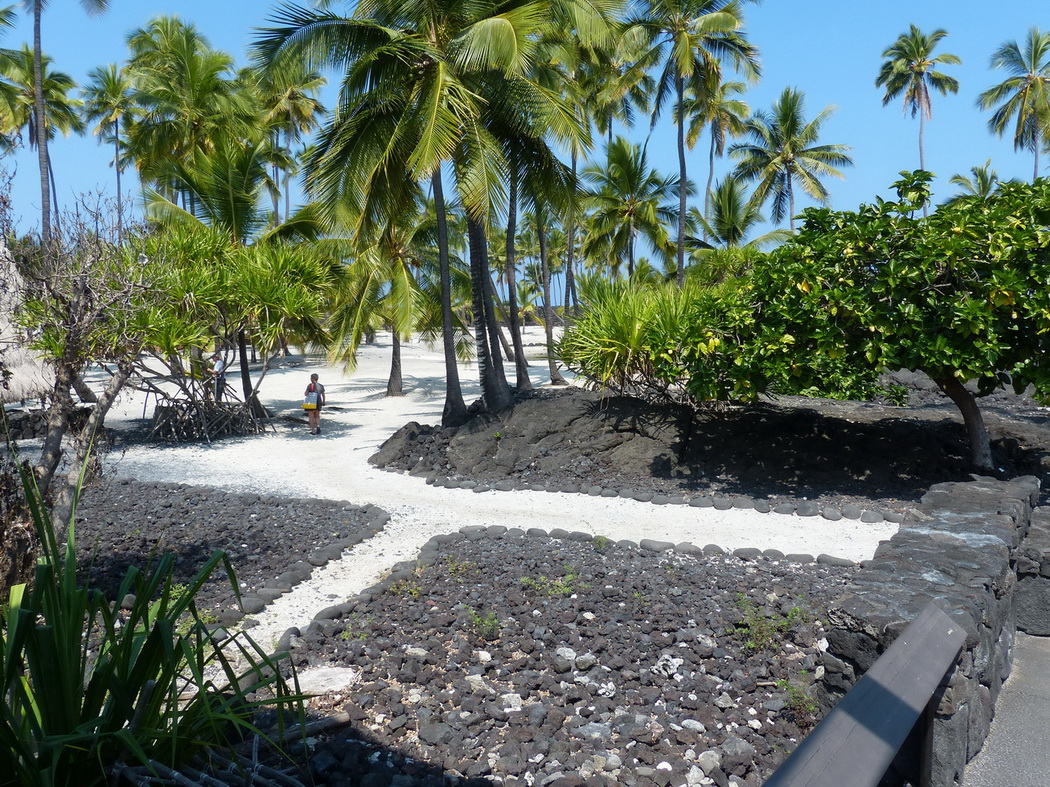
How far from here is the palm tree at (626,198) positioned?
25359mm

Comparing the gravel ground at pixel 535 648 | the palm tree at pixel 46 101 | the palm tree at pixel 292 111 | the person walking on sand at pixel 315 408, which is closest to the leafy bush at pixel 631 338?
the gravel ground at pixel 535 648

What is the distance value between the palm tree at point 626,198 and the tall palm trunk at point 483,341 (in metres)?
12.0

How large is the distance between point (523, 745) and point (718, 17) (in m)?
22.4

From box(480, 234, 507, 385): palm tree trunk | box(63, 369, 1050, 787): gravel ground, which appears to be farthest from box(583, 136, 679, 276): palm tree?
box(63, 369, 1050, 787): gravel ground

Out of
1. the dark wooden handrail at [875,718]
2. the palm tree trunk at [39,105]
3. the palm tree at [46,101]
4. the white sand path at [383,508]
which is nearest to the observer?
the dark wooden handrail at [875,718]

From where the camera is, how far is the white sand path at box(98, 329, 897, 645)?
638cm

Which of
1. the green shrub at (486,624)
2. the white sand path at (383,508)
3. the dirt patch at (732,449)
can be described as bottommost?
the white sand path at (383,508)

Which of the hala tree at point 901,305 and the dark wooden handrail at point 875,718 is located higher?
the hala tree at point 901,305

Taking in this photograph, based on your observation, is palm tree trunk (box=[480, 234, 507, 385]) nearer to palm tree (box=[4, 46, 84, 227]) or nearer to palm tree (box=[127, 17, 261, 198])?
palm tree (box=[127, 17, 261, 198])

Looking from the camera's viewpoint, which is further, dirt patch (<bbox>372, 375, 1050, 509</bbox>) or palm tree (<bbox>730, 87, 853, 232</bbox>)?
palm tree (<bbox>730, 87, 853, 232</bbox>)

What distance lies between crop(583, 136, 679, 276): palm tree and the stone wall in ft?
69.2

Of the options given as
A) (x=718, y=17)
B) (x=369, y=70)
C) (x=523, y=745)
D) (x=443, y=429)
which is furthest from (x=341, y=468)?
(x=718, y=17)

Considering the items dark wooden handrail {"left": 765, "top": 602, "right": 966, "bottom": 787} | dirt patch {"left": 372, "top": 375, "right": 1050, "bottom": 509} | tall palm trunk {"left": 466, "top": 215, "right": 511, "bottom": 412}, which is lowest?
dirt patch {"left": 372, "top": 375, "right": 1050, "bottom": 509}

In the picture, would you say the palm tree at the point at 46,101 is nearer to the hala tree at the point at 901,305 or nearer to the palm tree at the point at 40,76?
the palm tree at the point at 40,76
